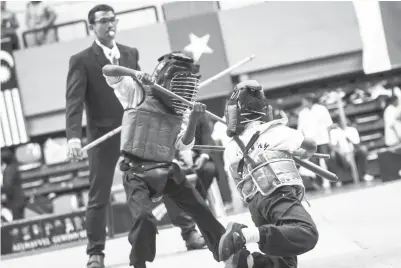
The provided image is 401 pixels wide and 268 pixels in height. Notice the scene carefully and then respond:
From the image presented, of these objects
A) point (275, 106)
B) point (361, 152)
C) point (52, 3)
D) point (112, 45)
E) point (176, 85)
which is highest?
point (52, 3)

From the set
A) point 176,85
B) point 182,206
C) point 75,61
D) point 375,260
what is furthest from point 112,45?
point 375,260

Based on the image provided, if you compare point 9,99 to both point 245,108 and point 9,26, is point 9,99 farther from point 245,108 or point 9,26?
point 245,108

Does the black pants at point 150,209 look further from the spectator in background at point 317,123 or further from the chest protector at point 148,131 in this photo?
the spectator in background at point 317,123

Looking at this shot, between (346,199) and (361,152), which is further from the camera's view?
(361,152)

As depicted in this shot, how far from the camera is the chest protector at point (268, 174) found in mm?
3057

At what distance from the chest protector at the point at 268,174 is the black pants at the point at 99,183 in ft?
4.52

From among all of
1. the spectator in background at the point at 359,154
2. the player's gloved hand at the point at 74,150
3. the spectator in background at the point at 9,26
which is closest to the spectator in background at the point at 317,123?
the spectator in background at the point at 359,154

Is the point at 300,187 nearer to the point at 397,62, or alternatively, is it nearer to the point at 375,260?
the point at 375,260

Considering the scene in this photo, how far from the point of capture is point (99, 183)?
4.34 meters

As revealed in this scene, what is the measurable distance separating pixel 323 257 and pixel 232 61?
686cm

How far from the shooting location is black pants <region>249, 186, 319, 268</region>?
2844mm

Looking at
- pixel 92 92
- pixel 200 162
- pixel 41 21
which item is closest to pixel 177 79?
pixel 92 92

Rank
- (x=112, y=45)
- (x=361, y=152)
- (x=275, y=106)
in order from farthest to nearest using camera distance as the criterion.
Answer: (x=275, y=106), (x=361, y=152), (x=112, y=45)

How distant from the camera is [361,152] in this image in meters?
10.3
